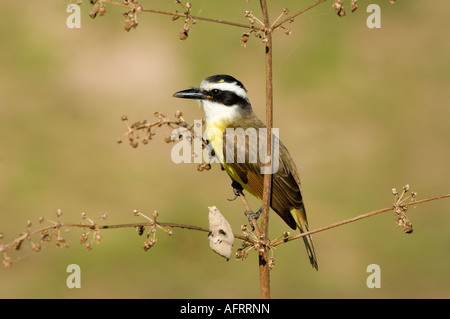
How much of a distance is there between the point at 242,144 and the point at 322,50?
556 centimetres

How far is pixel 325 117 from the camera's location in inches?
357

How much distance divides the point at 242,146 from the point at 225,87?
1.25 feet

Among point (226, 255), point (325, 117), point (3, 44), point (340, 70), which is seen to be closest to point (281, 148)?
point (226, 255)

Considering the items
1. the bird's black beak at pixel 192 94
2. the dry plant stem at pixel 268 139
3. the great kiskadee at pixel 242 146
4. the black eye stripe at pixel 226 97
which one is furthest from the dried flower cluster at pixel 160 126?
the black eye stripe at pixel 226 97

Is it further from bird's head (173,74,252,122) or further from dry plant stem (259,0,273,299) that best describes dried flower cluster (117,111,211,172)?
bird's head (173,74,252,122)

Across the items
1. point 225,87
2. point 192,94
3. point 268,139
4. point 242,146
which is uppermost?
point 225,87

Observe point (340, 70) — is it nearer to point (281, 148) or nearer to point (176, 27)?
point (176, 27)

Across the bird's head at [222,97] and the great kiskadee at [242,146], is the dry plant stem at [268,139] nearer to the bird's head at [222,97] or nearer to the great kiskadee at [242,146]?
the great kiskadee at [242,146]

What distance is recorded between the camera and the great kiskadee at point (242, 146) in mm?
4172

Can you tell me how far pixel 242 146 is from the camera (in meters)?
4.27

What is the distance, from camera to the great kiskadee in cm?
417

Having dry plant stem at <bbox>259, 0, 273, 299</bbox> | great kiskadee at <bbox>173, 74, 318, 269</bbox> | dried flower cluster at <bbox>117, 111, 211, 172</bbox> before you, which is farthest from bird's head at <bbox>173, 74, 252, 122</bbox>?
dry plant stem at <bbox>259, 0, 273, 299</bbox>

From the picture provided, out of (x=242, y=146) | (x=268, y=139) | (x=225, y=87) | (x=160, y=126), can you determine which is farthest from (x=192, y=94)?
(x=268, y=139)

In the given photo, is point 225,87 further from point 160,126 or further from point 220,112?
point 160,126
